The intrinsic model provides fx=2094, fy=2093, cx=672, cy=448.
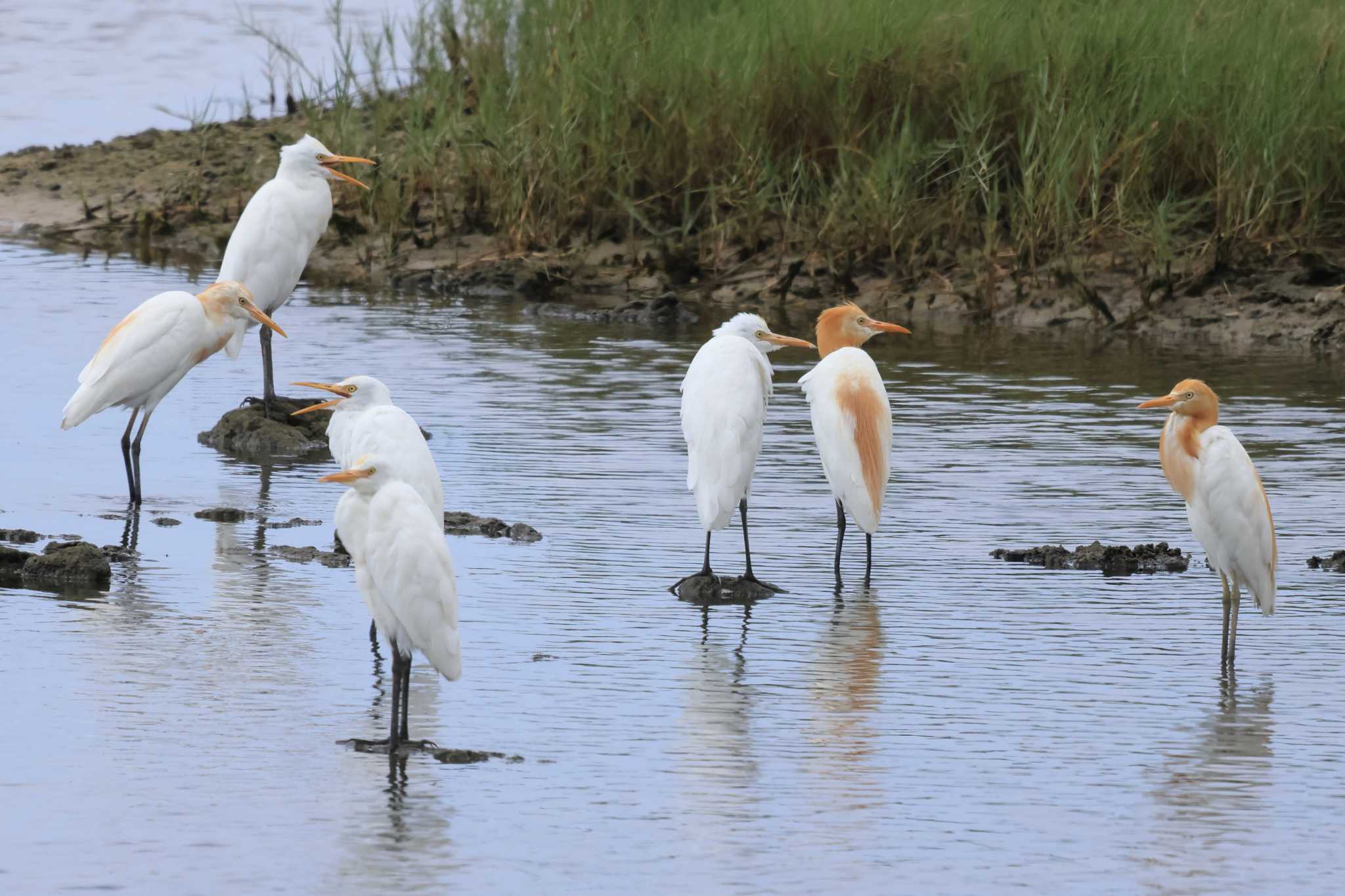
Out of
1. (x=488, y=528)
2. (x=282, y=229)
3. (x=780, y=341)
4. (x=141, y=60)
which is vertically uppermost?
(x=141, y=60)

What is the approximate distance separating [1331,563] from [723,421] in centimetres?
236

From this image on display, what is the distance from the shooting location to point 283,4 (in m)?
31.8

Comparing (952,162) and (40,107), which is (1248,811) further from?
(40,107)

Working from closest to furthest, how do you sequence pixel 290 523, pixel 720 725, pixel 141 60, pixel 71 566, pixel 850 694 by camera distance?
pixel 720 725 → pixel 850 694 → pixel 71 566 → pixel 290 523 → pixel 141 60

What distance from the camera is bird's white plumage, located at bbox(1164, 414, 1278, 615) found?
6590 mm

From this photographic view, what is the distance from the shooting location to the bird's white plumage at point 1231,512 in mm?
6590

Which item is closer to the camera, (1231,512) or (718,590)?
(1231,512)

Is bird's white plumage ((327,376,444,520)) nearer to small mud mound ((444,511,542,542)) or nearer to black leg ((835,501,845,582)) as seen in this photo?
small mud mound ((444,511,542,542))

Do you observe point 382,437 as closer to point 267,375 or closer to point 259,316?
point 259,316

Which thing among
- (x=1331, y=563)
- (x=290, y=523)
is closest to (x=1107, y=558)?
(x=1331, y=563)

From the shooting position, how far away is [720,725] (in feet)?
19.4

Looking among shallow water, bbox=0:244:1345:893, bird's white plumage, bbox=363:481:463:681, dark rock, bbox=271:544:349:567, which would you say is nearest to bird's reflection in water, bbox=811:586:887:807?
shallow water, bbox=0:244:1345:893

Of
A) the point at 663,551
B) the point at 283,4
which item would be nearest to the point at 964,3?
the point at 663,551

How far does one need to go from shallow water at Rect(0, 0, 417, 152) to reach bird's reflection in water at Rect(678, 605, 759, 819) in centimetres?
1293
